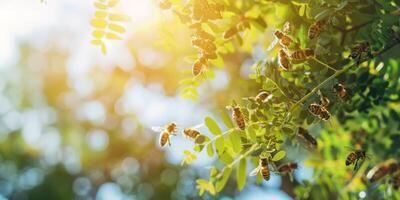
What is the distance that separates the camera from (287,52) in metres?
2.53

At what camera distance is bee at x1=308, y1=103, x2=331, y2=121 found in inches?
94.8

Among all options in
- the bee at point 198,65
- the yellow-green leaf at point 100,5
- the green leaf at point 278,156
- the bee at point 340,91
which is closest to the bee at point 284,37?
the bee at point 340,91

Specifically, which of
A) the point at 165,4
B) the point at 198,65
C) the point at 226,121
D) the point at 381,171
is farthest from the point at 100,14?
the point at 381,171

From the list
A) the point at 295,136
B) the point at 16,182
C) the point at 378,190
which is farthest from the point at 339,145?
the point at 16,182

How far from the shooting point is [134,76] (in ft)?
44.9

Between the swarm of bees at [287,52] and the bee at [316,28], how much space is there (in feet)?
0.23

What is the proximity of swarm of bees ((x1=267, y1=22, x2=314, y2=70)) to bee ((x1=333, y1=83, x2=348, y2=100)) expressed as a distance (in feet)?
0.60

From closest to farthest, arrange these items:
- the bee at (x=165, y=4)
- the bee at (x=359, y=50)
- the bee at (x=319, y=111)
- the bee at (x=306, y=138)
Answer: the bee at (x=319, y=111) → the bee at (x=359, y=50) → the bee at (x=165, y=4) → the bee at (x=306, y=138)

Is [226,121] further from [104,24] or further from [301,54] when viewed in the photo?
[104,24]

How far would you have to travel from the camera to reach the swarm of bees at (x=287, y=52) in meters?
2.49

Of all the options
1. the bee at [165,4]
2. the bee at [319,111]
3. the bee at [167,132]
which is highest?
the bee at [165,4]

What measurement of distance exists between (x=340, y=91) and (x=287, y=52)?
0.30 m

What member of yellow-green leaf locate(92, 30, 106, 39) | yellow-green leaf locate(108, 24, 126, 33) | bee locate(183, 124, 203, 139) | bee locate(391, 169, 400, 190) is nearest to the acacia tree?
bee locate(183, 124, 203, 139)

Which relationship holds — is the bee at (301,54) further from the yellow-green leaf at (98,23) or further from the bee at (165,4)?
the yellow-green leaf at (98,23)
